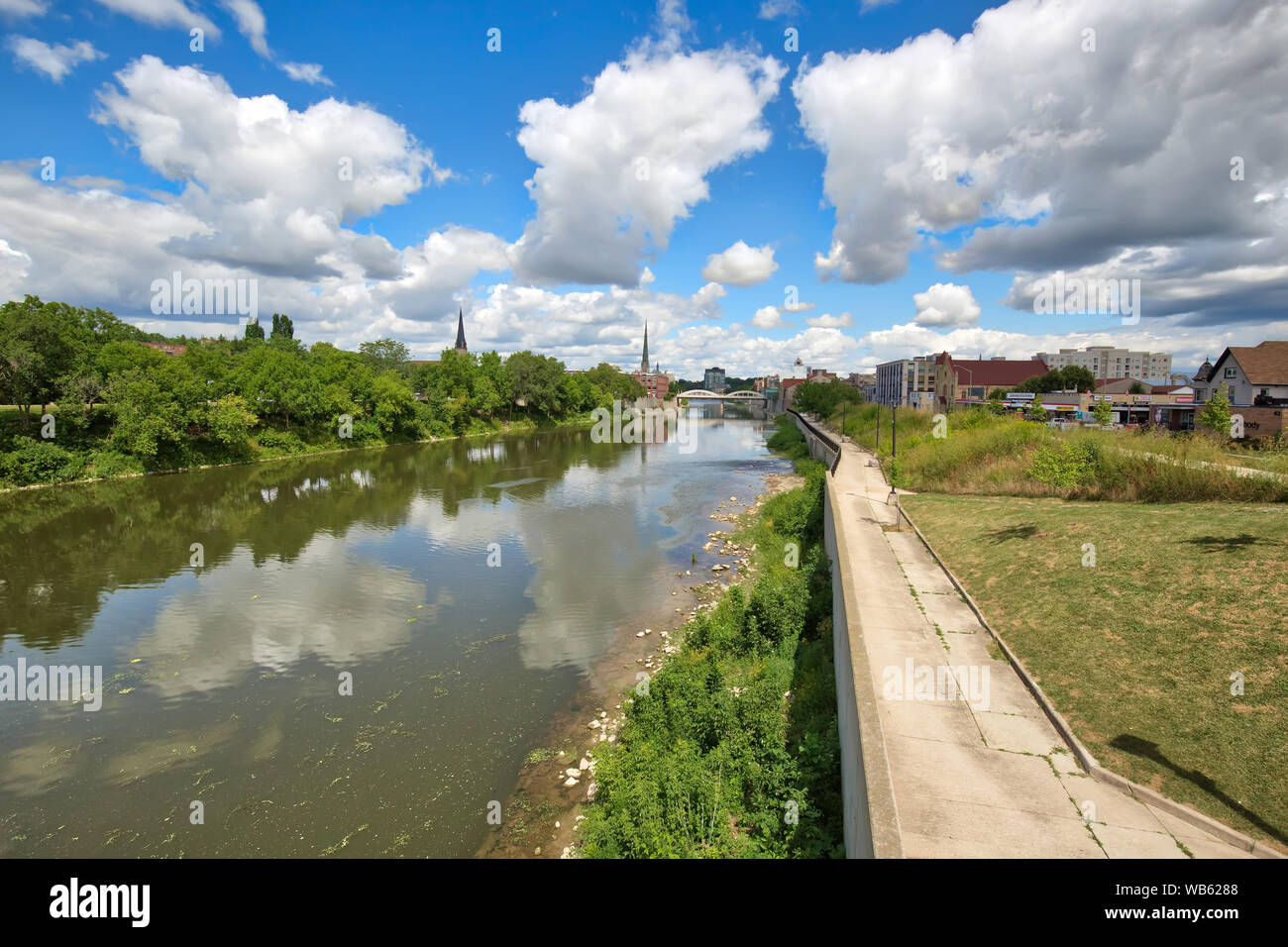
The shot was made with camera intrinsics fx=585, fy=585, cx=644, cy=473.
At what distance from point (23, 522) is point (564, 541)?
84.1ft

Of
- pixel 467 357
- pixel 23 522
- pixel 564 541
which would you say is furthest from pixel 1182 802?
pixel 467 357

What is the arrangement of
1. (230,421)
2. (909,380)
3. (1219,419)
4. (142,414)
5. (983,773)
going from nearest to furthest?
1. (983,773)
2. (1219,419)
3. (142,414)
4. (230,421)
5. (909,380)

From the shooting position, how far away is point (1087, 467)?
774 inches

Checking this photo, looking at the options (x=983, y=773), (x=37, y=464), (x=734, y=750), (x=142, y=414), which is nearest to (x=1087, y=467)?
(x=983, y=773)

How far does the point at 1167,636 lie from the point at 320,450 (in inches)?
2324

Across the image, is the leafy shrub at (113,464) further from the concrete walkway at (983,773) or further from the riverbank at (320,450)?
the concrete walkway at (983,773)

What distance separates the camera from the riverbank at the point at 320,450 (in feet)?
119

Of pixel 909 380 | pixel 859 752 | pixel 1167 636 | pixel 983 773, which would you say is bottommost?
pixel 983 773

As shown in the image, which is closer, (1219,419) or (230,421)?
(1219,419)

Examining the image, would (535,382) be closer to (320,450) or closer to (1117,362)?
(320,450)

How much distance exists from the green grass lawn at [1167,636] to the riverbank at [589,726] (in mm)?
7635

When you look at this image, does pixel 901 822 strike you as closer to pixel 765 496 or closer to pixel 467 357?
pixel 765 496

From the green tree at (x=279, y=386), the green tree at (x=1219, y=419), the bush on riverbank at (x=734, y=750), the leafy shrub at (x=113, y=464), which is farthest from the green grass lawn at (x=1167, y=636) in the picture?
the green tree at (x=279, y=386)

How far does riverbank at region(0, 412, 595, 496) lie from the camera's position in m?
36.3
